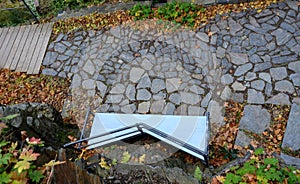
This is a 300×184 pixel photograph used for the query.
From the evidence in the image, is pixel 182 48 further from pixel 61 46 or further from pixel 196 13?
pixel 61 46

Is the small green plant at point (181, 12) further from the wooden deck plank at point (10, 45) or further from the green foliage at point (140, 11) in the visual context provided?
the wooden deck plank at point (10, 45)

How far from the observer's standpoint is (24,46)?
22.3 ft

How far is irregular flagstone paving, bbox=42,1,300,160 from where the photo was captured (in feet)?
17.2

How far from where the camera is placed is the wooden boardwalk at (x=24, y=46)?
6.51 meters

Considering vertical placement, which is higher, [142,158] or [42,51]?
[42,51]

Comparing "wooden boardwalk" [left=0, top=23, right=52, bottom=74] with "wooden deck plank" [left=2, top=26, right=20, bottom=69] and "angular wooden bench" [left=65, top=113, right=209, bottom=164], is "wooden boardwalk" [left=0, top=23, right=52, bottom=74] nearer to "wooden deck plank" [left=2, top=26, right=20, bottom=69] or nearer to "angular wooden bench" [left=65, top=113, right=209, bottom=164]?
"wooden deck plank" [left=2, top=26, right=20, bottom=69]

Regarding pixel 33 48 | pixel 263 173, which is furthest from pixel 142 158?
pixel 33 48

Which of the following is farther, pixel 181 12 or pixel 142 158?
pixel 181 12

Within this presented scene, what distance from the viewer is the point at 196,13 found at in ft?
21.1

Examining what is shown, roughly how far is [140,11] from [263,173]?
4300mm

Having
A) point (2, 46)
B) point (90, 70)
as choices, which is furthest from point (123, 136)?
point (2, 46)

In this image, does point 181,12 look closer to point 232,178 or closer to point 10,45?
point 10,45

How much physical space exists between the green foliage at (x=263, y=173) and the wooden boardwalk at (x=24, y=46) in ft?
14.3

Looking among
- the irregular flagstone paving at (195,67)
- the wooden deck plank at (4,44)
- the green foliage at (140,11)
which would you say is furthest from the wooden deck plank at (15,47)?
the green foliage at (140,11)
